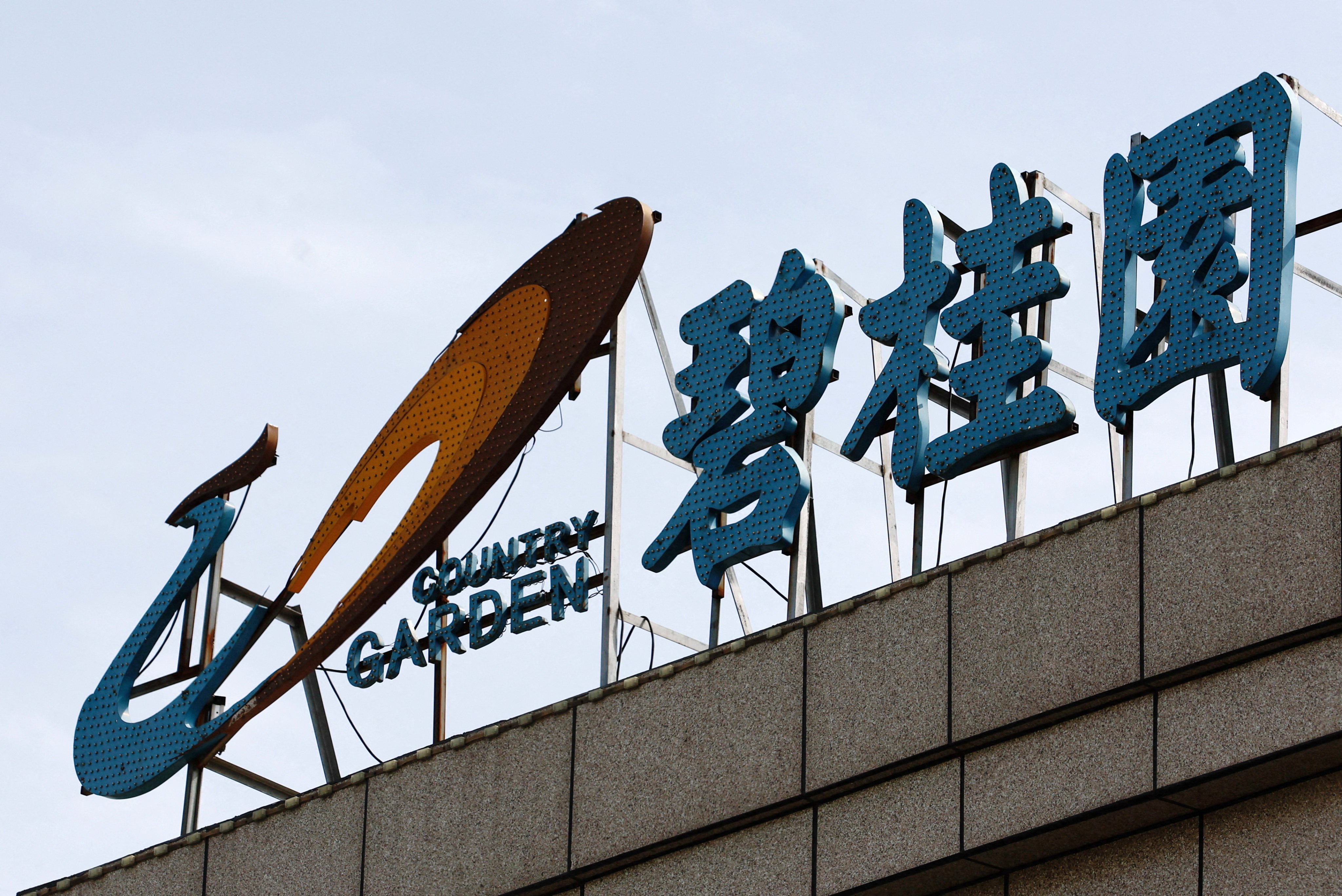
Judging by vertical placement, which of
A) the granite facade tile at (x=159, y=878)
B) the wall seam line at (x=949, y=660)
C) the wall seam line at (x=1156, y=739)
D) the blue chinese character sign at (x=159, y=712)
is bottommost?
the wall seam line at (x=1156, y=739)

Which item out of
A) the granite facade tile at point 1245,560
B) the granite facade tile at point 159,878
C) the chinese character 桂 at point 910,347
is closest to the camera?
the granite facade tile at point 1245,560

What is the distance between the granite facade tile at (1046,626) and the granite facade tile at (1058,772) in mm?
187

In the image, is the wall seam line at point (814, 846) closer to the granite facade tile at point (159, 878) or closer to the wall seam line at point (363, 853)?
the wall seam line at point (363, 853)

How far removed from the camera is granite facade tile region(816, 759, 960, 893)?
1534 centimetres

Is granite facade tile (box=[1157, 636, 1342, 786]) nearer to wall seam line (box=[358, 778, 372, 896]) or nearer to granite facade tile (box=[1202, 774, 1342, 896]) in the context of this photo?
granite facade tile (box=[1202, 774, 1342, 896])

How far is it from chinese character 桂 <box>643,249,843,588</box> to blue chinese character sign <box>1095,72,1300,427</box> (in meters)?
2.62

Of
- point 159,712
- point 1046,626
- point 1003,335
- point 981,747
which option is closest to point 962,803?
point 981,747

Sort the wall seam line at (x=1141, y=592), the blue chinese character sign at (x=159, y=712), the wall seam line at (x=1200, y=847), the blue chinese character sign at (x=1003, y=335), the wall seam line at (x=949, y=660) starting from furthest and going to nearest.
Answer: the blue chinese character sign at (x=159, y=712)
the blue chinese character sign at (x=1003, y=335)
the wall seam line at (x=949, y=660)
the wall seam line at (x=1141, y=592)
the wall seam line at (x=1200, y=847)

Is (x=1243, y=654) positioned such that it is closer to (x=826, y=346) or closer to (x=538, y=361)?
(x=826, y=346)

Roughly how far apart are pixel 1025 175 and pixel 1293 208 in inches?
113

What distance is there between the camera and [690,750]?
55.5ft

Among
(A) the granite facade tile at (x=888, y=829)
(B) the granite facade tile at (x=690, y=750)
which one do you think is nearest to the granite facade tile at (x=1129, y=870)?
(A) the granite facade tile at (x=888, y=829)

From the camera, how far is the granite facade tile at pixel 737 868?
16.0m

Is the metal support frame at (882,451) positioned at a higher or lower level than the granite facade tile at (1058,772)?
higher
